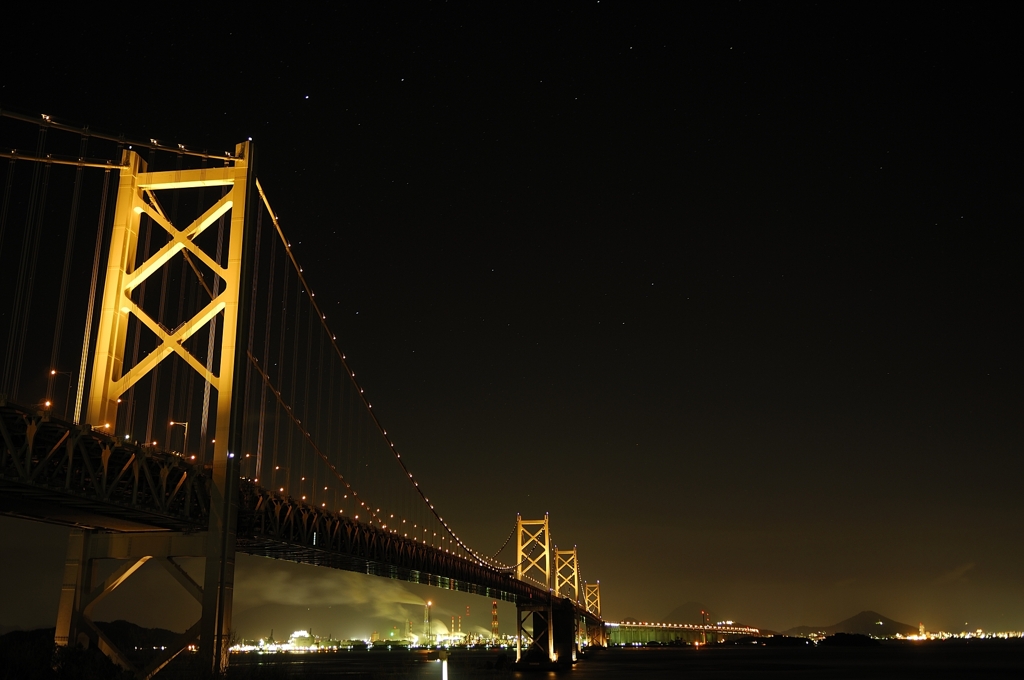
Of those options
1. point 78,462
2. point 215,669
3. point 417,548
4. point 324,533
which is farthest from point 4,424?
point 417,548

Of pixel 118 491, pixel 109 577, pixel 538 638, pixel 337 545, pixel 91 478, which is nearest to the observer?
pixel 91 478

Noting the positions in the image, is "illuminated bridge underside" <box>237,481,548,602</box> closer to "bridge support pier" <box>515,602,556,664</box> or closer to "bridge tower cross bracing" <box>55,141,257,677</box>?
"bridge tower cross bracing" <box>55,141,257,677</box>

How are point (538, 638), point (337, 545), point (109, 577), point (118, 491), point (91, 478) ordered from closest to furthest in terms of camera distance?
1. point (91, 478)
2. point (118, 491)
3. point (109, 577)
4. point (337, 545)
5. point (538, 638)

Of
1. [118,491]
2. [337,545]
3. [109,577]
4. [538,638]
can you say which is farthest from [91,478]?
[538,638]

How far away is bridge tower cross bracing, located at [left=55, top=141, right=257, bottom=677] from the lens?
985 inches

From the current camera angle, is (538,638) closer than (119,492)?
No

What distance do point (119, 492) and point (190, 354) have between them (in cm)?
419

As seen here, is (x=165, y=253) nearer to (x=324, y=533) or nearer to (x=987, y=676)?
(x=324, y=533)

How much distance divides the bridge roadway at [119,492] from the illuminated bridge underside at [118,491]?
0.02m

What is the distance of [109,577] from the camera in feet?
83.3

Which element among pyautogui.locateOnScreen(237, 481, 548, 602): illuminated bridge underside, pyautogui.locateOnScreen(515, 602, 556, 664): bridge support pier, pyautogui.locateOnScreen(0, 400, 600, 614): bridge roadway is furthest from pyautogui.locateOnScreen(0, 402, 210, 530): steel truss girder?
pyautogui.locateOnScreen(515, 602, 556, 664): bridge support pier

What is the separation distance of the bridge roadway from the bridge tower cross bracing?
80cm

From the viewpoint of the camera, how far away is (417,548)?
52000 mm

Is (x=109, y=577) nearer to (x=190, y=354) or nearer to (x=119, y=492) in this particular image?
(x=119, y=492)
